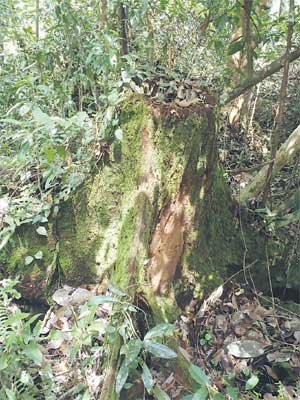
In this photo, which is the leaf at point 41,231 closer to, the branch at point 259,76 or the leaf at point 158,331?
the leaf at point 158,331

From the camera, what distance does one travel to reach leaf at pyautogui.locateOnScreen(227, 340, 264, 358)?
2.31m

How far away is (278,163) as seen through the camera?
Answer: 3225mm

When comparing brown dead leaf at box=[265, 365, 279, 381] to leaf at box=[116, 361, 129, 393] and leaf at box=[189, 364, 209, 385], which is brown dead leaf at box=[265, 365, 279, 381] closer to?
leaf at box=[189, 364, 209, 385]

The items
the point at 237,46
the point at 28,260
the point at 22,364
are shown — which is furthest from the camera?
the point at 237,46

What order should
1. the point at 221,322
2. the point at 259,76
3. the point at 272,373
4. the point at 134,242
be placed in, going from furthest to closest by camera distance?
the point at 259,76 → the point at 221,322 → the point at 134,242 → the point at 272,373

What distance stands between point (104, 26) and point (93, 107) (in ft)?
2.82

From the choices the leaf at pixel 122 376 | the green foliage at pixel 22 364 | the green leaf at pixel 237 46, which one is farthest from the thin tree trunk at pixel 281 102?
the green foliage at pixel 22 364

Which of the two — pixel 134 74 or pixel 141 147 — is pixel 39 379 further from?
pixel 134 74

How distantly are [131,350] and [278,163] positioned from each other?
1981 mm

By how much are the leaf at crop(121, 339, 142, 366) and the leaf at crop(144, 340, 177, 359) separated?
0.13 feet

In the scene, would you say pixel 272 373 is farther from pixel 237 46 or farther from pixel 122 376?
pixel 237 46

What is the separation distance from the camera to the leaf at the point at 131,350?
5.81 feet

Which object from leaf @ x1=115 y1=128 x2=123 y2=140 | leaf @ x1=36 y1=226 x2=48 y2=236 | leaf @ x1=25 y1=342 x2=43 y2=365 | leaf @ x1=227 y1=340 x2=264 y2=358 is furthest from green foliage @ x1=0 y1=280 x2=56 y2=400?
leaf @ x1=115 y1=128 x2=123 y2=140

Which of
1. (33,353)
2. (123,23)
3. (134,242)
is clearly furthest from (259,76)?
(33,353)
